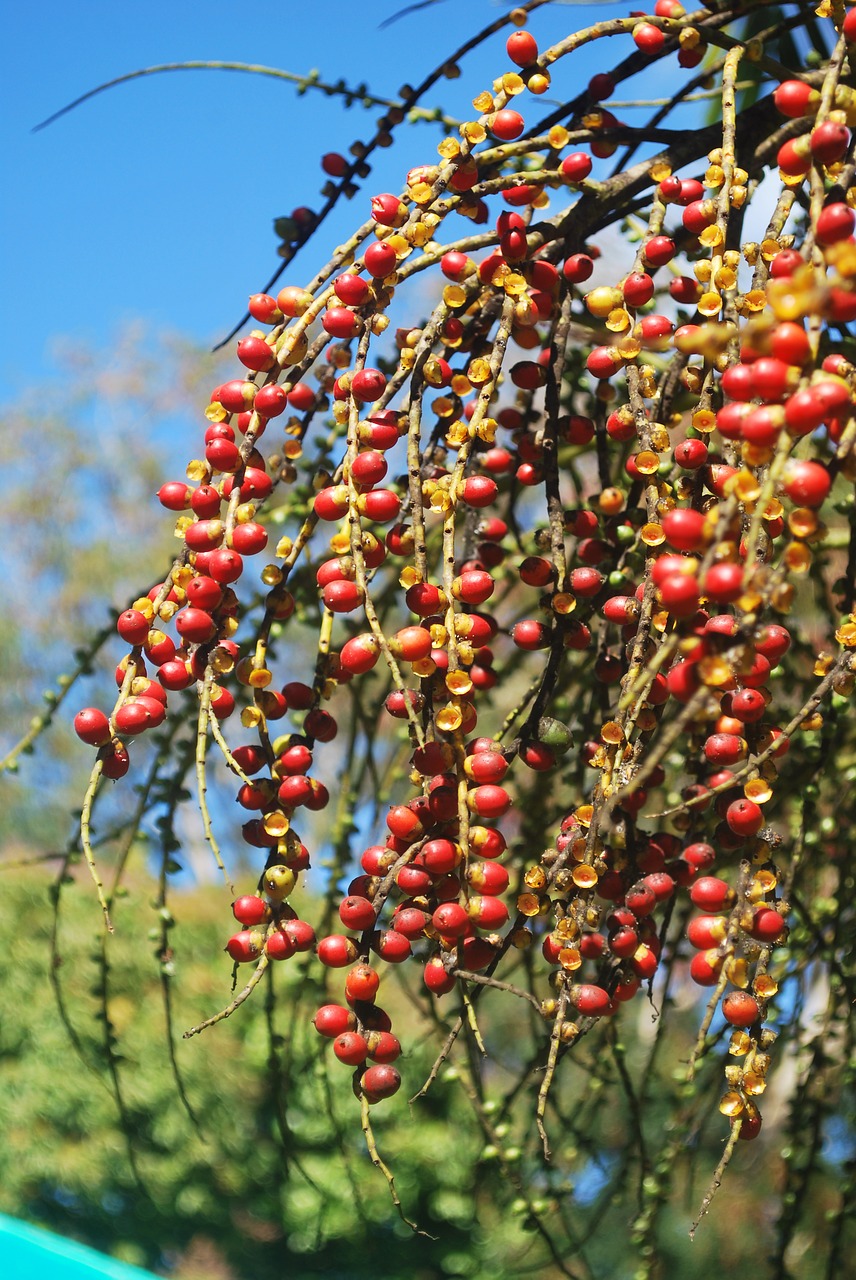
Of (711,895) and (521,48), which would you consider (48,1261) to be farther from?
(521,48)

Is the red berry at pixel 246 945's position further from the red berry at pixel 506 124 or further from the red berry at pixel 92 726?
the red berry at pixel 506 124

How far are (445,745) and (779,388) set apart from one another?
0.18 metres

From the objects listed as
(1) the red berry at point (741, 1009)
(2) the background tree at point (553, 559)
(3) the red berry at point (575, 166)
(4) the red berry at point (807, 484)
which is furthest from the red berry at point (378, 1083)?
(3) the red berry at point (575, 166)

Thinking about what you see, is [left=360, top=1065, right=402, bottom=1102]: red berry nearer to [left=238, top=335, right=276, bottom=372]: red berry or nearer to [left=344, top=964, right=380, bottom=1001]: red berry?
[left=344, top=964, right=380, bottom=1001]: red berry

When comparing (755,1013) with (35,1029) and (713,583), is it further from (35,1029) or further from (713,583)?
(35,1029)

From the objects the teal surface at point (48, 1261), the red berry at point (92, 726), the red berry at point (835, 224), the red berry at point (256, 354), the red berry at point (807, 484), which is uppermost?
the red berry at point (256, 354)

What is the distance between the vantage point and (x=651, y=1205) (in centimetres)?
72

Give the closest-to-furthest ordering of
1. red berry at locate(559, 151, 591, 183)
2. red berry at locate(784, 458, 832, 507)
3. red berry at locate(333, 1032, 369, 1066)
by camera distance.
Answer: red berry at locate(784, 458, 832, 507), red berry at locate(333, 1032, 369, 1066), red berry at locate(559, 151, 591, 183)

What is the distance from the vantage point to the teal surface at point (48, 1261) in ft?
1.94

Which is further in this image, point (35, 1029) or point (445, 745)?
point (35, 1029)

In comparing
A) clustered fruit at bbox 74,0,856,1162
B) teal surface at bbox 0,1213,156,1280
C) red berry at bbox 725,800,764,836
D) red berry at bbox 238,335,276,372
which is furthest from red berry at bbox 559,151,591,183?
teal surface at bbox 0,1213,156,1280

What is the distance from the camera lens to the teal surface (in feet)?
1.94

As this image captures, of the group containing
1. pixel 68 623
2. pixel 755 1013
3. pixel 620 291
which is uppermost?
pixel 68 623

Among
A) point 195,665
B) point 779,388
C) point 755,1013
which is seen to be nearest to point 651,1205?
point 755,1013
